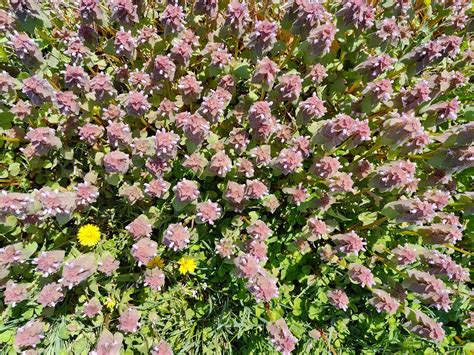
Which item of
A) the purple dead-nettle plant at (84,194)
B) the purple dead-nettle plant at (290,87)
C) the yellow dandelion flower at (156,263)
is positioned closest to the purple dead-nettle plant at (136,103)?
the purple dead-nettle plant at (84,194)

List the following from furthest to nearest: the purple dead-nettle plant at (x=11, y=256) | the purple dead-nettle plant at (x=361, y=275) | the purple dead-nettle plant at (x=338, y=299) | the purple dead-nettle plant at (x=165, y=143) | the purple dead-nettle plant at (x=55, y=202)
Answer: the purple dead-nettle plant at (x=338, y=299) → the purple dead-nettle plant at (x=361, y=275) → the purple dead-nettle plant at (x=11, y=256) → the purple dead-nettle plant at (x=165, y=143) → the purple dead-nettle plant at (x=55, y=202)

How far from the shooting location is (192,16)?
10.2 feet

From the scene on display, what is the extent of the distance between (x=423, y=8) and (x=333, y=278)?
2520mm

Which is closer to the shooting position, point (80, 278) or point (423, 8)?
point (80, 278)

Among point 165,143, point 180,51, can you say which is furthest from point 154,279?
point 180,51

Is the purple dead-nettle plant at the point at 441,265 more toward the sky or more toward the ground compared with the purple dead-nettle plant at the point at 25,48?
more toward the sky

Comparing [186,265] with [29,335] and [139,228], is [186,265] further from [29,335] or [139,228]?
[29,335]

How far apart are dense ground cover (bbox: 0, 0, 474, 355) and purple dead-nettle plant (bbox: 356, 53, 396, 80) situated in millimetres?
19

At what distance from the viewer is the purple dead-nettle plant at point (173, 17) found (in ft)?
8.89

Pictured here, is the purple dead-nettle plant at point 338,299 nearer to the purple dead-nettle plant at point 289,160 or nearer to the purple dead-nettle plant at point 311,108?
the purple dead-nettle plant at point 289,160

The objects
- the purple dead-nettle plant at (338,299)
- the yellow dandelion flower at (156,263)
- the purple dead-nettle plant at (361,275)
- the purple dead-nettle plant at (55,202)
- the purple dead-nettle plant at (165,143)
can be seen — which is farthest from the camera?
the yellow dandelion flower at (156,263)

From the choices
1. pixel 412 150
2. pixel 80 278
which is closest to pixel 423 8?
pixel 412 150

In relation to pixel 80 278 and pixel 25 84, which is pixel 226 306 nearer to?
pixel 80 278

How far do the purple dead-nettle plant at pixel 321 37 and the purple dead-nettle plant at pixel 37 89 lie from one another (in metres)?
1.81
